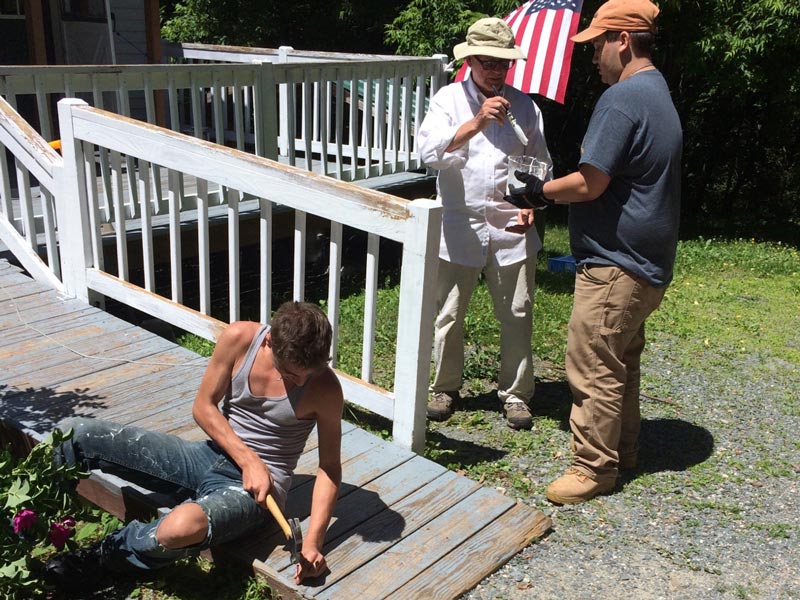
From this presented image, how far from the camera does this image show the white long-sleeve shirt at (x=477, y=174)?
13.9ft

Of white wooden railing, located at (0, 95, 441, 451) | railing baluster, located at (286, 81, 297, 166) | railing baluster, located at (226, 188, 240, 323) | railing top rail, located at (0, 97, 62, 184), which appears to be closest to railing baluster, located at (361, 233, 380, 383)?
white wooden railing, located at (0, 95, 441, 451)

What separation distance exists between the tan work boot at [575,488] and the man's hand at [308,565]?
127 centimetres

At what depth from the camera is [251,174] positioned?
405cm

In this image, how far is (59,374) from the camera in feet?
14.1

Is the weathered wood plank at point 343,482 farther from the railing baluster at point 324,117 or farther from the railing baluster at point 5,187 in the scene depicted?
the railing baluster at point 324,117

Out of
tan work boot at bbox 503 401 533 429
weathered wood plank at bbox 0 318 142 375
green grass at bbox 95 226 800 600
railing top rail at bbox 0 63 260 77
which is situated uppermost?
railing top rail at bbox 0 63 260 77

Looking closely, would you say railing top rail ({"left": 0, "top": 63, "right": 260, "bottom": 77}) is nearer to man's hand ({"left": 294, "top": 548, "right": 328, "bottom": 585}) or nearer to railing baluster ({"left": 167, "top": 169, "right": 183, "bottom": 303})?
railing baluster ({"left": 167, "top": 169, "right": 183, "bottom": 303})

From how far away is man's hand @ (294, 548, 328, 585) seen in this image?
285 cm

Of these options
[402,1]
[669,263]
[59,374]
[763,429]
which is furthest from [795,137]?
[59,374]

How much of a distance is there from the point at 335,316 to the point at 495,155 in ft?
3.68

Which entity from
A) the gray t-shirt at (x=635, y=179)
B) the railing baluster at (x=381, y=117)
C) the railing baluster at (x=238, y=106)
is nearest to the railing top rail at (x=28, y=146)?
the railing baluster at (x=238, y=106)

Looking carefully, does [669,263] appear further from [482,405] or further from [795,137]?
[795,137]

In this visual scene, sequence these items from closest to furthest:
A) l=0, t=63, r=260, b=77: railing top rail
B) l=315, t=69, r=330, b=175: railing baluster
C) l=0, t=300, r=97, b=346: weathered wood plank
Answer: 1. l=0, t=300, r=97, b=346: weathered wood plank
2. l=0, t=63, r=260, b=77: railing top rail
3. l=315, t=69, r=330, b=175: railing baluster

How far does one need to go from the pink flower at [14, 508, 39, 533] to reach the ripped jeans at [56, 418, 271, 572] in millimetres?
274
